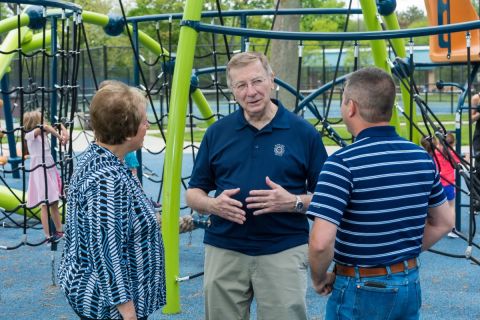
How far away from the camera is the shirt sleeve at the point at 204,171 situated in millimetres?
3426

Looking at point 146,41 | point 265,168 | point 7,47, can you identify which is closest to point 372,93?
point 265,168

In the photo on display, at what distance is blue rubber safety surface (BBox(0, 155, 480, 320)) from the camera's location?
512 centimetres

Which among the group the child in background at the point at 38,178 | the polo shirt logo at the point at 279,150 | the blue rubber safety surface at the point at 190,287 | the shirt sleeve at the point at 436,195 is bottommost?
the blue rubber safety surface at the point at 190,287

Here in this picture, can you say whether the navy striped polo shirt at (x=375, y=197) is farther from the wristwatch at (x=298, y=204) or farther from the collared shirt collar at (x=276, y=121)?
the collared shirt collar at (x=276, y=121)

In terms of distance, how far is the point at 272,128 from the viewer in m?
3.30

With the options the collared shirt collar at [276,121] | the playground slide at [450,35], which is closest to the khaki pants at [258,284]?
the collared shirt collar at [276,121]

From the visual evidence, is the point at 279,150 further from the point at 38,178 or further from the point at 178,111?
the point at 38,178

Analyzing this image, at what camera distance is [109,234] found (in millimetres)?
2598

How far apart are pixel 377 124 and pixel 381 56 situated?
8.79ft

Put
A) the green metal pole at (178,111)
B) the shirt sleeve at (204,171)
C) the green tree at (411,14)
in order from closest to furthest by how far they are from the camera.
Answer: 1. the shirt sleeve at (204,171)
2. the green metal pole at (178,111)
3. the green tree at (411,14)

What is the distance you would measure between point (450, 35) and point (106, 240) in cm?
537

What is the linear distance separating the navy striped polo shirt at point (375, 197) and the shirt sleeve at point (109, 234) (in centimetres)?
66

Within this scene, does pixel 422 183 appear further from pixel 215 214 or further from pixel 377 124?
pixel 215 214

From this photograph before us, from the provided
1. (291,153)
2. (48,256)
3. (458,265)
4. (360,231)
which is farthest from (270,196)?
(48,256)
